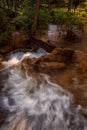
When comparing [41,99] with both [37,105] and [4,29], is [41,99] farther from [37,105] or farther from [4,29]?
[4,29]

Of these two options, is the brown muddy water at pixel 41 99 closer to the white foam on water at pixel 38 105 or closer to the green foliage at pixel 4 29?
the white foam on water at pixel 38 105

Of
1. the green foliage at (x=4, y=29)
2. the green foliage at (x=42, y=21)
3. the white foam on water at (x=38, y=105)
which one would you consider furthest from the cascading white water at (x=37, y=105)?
the green foliage at (x=42, y=21)

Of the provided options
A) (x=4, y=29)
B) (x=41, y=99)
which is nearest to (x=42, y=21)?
(x=4, y=29)

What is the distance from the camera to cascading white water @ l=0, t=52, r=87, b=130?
638 centimetres

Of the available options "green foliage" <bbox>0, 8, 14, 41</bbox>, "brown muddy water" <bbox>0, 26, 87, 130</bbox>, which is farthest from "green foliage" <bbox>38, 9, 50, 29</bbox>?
"brown muddy water" <bbox>0, 26, 87, 130</bbox>

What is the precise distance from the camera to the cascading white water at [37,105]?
20.9 feet

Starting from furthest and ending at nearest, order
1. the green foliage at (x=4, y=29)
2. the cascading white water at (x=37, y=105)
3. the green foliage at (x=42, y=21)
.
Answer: the green foliage at (x=42, y=21), the green foliage at (x=4, y=29), the cascading white water at (x=37, y=105)

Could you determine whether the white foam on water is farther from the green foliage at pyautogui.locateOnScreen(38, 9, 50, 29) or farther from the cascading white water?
the green foliage at pyautogui.locateOnScreen(38, 9, 50, 29)

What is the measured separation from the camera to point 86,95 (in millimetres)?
7688

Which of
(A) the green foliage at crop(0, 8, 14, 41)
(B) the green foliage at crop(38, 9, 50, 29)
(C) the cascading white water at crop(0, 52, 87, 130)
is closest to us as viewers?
(C) the cascading white water at crop(0, 52, 87, 130)

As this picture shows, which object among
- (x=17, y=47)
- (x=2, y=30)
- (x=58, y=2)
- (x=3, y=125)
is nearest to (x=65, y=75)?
(x=3, y=125)

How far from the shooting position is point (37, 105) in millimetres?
7289

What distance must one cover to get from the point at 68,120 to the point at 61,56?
12.7 feet

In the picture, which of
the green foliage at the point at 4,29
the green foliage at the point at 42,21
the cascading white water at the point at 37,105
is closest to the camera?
the cascading white water at the point at 37,105
